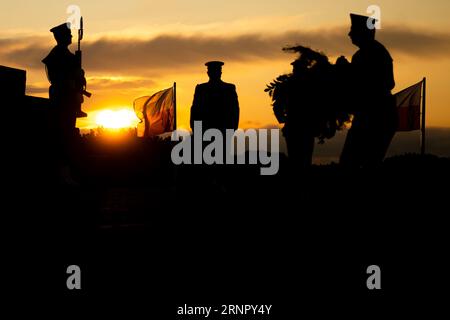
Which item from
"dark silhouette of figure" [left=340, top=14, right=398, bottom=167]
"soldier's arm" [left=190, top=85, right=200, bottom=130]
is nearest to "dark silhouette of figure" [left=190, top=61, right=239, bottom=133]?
"soldier's arm" [left=190, top=85, right=200, bottom=130]

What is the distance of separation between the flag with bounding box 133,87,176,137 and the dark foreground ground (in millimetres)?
14010

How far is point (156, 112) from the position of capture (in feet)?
91.1

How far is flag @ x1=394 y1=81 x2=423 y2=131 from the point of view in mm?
28531

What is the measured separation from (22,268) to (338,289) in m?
2.72

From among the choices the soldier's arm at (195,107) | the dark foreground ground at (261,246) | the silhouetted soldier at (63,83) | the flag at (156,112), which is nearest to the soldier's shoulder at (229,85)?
the soldier's arm at (195,107)

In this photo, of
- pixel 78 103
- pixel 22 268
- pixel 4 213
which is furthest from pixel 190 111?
pixel 22 268

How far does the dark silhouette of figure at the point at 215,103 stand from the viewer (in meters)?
Result: 15.2

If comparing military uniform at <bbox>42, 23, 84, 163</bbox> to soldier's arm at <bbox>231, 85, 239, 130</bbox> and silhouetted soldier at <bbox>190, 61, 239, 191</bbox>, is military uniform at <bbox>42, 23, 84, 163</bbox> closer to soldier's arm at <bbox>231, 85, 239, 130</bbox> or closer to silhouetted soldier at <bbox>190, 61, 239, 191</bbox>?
silhouetted soldier at <bbox>190, 61, 239, 191</bbox>

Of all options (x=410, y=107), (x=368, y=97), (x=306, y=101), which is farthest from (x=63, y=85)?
(x=410, y=107)

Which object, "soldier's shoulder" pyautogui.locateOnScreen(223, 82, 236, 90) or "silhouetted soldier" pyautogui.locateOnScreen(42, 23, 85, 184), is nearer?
"soldier's shoulder" pyautogui.locateOnScreen(223, 82, 236, 90)

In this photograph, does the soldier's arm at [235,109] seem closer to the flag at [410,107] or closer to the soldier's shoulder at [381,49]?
the soldier's shoulder at [381,49]

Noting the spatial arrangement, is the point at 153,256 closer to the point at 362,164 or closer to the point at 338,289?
the point at 338,289

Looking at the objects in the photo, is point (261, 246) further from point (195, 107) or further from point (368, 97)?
point (195, 107)

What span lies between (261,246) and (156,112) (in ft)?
64.9
